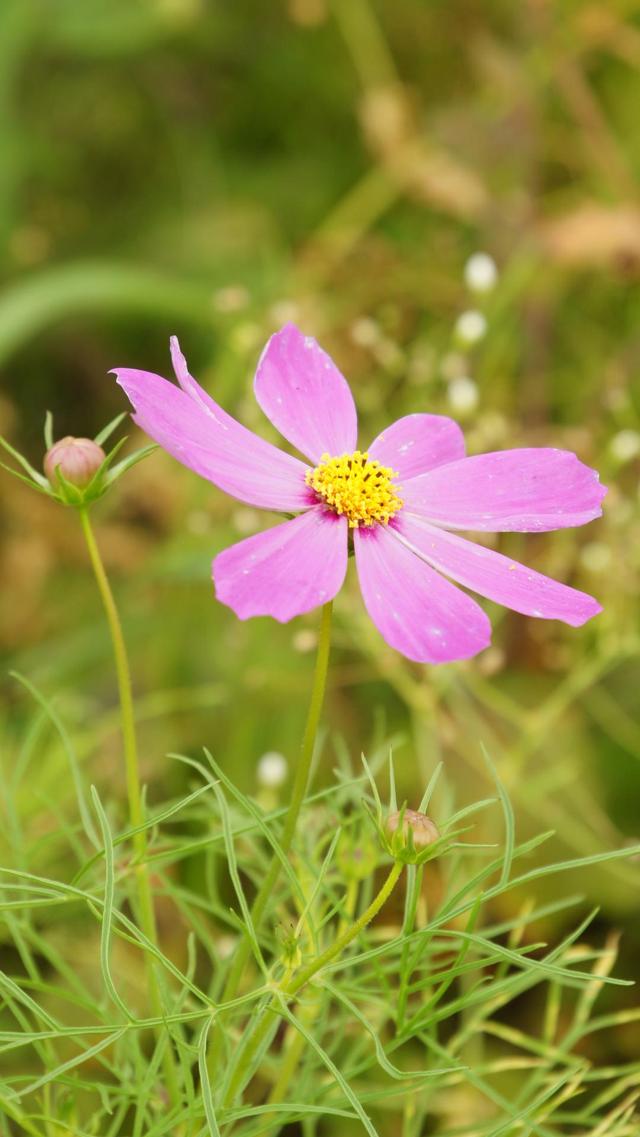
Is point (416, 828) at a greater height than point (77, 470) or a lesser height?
lesser

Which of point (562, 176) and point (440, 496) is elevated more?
point (562, 176)

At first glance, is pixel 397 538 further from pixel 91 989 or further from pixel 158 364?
pixel 158 364

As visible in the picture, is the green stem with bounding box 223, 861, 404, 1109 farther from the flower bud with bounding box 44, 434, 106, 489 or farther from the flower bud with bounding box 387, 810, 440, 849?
Answer: the flower bud with bounding box 44, 434, 106, 489

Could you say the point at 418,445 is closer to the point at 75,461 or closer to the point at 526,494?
the point at 526,494

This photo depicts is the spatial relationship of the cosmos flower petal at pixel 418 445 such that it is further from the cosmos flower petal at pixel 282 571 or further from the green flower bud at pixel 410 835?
the green flower bud at pixel 410 835

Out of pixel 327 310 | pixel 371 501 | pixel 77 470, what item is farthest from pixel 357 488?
pixel 327 310

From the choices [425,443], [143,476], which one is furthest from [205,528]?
[425,443]

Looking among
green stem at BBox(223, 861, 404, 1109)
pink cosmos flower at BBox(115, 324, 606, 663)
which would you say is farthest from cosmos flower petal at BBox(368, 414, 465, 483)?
green stem at BBox(223, 861, 404, 1109)
